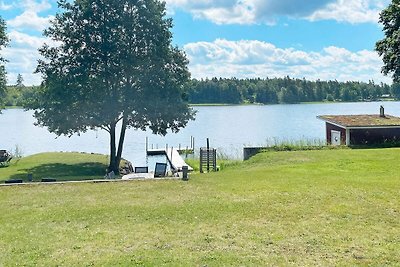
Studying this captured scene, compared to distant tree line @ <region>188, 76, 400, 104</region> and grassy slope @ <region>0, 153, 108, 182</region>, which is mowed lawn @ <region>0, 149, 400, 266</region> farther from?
distant tree line @ <region>188, 76, 400, 104</region>

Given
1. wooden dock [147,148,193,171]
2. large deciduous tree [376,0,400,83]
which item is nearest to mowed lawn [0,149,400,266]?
large deciduous tree [376,0,400,83]

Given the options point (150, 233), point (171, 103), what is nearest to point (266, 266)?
point (150, 233)

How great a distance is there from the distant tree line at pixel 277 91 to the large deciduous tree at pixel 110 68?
119260mm

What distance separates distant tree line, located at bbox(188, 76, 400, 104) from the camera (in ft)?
512

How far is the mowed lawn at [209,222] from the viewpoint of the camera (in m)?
8.19

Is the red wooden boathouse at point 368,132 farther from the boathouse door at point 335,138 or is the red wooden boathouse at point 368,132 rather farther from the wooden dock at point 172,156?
the wooden dock at point 172,156

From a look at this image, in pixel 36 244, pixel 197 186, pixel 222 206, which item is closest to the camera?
pixel 36 244

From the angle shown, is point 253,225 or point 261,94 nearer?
point 253,225

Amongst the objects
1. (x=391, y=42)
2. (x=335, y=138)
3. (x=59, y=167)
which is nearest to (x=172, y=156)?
(x=59, y=167)

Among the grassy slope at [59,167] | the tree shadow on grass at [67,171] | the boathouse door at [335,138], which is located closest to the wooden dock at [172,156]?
the grassy slope at [59,167]

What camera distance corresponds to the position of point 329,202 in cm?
1213

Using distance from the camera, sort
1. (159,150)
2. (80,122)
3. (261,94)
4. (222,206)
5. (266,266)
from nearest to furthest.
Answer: (266,266)
(222,206)
(80,122)
(159,150)
(261,94)

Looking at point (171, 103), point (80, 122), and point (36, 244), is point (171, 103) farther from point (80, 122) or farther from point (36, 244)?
point (36, 244)

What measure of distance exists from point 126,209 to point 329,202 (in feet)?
19.2
